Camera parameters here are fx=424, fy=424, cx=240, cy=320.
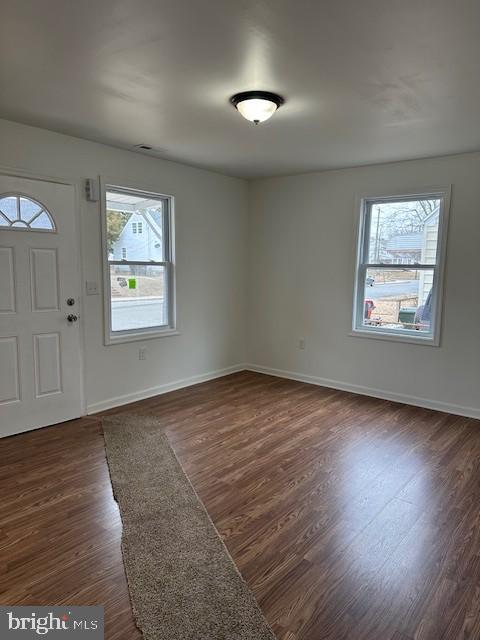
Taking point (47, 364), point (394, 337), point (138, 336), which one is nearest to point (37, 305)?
point (47, 364)

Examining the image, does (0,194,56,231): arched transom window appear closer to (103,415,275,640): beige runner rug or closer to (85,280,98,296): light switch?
(85,280,98,296): light switch

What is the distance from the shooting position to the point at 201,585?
1.90 meters

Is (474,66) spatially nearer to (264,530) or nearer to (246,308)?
(264,530)

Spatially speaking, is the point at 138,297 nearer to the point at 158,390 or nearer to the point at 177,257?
the point at 177,257

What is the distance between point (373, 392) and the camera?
476cm

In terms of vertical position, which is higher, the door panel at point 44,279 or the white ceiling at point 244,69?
the white ceiling at point 244,69

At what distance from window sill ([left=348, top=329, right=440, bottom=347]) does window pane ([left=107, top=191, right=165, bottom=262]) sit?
2.36 meters

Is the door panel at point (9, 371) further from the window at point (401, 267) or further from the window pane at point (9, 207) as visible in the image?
the window at point (401, 267)

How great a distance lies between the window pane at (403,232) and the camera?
4305mm

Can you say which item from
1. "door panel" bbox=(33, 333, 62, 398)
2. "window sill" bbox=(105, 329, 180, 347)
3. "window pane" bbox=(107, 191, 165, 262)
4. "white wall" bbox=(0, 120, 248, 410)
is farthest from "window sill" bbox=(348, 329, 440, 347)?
"door panel" bbox=(33, 333, 62, 398)

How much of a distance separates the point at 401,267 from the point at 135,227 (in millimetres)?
2826

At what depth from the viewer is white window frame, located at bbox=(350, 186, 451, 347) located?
4.17 meters

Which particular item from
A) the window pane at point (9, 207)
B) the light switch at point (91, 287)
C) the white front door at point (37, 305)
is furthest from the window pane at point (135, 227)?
the window pane at point (9, 207)

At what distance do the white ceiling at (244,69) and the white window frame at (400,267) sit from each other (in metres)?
0.59
